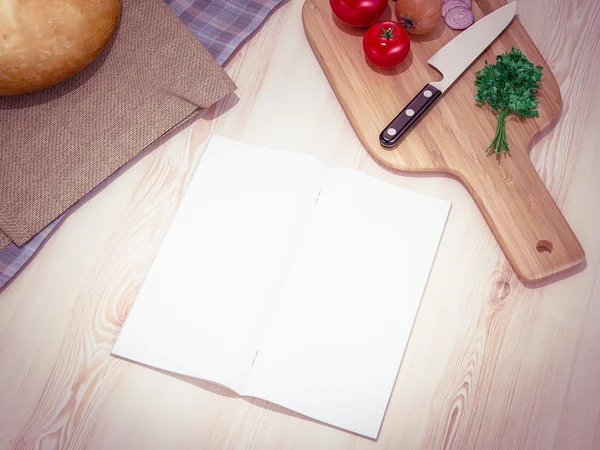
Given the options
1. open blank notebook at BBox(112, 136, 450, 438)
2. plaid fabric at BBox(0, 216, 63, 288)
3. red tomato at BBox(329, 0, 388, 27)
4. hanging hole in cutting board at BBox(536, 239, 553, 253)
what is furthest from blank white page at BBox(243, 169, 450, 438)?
plaid fabric at BBox(0, 216, 63, 288)

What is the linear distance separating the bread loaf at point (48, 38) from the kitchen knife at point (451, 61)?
1.44 feet

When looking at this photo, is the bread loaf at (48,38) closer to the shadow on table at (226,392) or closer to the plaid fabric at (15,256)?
the plaid fabric at (15,256)

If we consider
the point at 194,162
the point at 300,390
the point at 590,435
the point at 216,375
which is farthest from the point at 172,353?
the point at 590,435

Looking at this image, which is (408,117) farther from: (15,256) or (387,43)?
(15,256)

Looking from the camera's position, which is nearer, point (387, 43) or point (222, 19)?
point (387, 43)

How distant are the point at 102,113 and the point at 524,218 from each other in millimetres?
657

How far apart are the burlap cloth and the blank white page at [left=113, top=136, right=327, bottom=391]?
0.10 meters

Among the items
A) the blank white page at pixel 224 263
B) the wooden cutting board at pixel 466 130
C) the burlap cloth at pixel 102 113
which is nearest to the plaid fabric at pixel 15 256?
the burlap cloth at pixel 102 113

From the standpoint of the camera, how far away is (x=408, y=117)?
854 millimetres

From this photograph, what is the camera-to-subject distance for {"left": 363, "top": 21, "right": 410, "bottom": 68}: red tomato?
2.76 ft

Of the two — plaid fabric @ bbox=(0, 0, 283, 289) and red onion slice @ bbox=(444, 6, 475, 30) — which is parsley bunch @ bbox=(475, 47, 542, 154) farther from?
plaid fabric @ bbox=(0, 0, 283, 289)

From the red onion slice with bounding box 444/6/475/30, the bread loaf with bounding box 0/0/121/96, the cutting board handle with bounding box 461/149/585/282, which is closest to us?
the bread loaf with bounding box 0/0/121/96

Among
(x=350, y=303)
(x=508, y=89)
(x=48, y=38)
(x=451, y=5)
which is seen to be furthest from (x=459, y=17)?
(x=48, y=38)

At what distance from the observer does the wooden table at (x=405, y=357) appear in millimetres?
786
